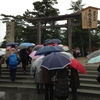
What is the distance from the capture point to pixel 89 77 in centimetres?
945

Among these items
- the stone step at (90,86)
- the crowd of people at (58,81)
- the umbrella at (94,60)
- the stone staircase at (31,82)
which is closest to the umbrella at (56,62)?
the crowd of people at (58,81)

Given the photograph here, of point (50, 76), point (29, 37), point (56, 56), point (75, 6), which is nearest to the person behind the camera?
point (56, 56)

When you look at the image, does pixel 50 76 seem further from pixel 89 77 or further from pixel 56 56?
pixel 89 77

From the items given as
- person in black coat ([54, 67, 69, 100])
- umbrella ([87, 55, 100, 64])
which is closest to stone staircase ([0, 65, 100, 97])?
person in black coat ([54, 67, 69, 100])

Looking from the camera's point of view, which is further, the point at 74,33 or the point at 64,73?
the point at 74,33

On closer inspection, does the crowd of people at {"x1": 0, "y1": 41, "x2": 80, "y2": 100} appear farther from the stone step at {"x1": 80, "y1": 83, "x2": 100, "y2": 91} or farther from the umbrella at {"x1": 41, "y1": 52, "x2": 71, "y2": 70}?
the stone step at {"x1": 80, "y1": 83, "x2": 100, "y2": 91}

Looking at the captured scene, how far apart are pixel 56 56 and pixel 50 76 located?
124 centimetres

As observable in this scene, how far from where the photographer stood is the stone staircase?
826 cm

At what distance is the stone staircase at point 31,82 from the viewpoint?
27.1ft

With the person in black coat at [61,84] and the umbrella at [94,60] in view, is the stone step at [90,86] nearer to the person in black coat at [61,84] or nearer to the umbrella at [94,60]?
the person in black coat at [61,84]

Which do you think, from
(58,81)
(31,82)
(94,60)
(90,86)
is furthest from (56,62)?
(31,82)

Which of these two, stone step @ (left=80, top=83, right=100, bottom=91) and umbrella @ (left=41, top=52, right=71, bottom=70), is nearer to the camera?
umbrella @ (left=41, top=52, right=71, bottom=70)

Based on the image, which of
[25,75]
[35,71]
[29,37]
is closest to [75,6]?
[29,37]

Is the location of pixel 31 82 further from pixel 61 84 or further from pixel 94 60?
pixel 94 60
